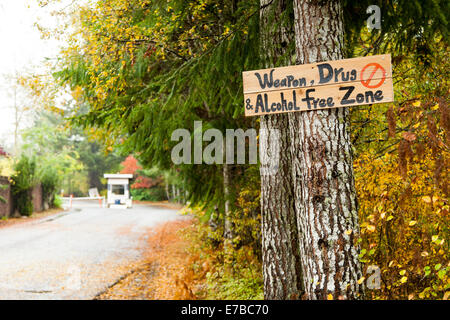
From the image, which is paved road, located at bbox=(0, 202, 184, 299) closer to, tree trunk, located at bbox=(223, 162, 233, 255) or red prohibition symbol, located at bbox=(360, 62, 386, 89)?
tree trunk, located at bbox=(223, 162, 233, 255)

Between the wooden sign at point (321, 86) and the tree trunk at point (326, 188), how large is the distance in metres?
0.10

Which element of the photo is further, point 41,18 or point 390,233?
point 41,18

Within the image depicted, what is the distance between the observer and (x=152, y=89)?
4672mm

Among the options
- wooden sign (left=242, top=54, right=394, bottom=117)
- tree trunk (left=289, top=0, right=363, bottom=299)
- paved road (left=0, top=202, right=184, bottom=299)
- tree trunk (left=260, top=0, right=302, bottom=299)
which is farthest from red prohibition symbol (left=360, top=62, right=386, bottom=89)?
paved road (left=0, top=202, right=184, bottom=299)

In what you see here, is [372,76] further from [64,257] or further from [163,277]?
[64,257]

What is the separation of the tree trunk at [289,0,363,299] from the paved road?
5.14 meters

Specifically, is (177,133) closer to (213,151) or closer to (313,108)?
(213,151)

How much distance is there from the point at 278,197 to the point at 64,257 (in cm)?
814

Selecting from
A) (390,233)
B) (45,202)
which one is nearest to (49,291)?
(390,233)

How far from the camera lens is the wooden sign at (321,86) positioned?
2561 mm

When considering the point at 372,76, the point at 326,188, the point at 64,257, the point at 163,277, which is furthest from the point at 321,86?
the point at 64,257

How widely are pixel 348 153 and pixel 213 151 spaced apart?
11.9ft

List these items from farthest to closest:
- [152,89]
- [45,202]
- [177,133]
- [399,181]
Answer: [45,202], [177,133], [152,89], [399,181]

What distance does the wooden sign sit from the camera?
256 cm
